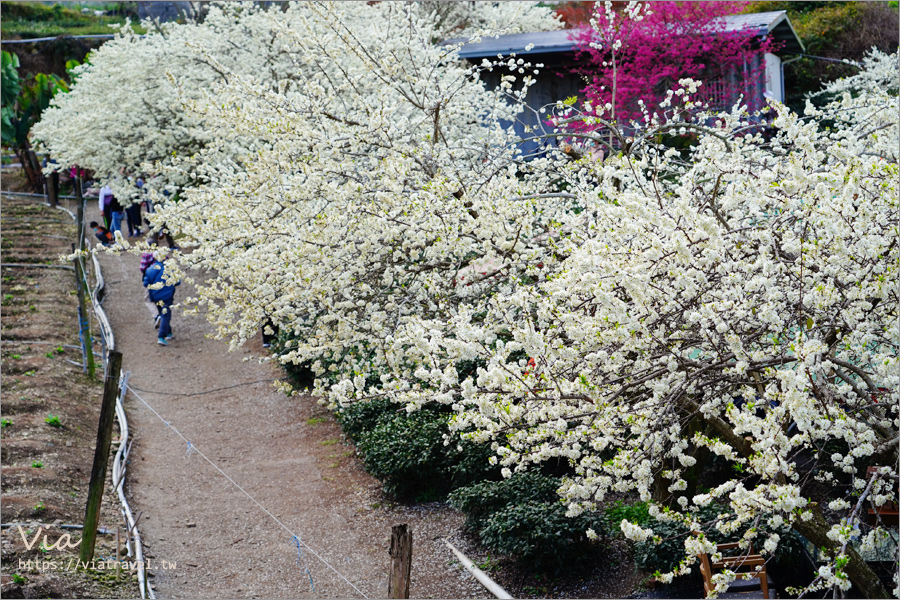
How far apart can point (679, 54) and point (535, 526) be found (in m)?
10.5

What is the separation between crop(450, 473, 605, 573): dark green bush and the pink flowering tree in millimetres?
8601

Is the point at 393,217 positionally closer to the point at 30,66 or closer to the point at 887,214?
the point at 887,214

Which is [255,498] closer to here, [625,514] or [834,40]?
[625,514]

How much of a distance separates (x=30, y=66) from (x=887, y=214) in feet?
118

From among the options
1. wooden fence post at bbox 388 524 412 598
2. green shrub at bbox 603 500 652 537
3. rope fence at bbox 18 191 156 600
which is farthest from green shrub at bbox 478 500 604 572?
rope fence at bbox 18 191 156 600

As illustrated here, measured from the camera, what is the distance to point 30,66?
33.2 metres

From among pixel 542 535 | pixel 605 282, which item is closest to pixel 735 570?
pixel 542 535

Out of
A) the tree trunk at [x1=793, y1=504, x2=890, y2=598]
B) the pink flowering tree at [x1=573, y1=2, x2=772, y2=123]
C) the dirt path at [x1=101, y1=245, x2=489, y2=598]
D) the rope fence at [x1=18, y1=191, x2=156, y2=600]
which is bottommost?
the dirt path at [x1=101, y1=245, x2=489, y2=598]

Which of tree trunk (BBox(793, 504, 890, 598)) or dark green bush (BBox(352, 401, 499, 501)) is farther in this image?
dark green bush (BBox(352, 401, 499, 501))

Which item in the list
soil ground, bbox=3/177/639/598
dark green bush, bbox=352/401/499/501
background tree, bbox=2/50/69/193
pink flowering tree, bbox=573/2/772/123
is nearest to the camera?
soil ground, bbox=3/177/639/598

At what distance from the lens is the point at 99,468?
6543 mm

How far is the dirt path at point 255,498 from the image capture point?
677 centimetres

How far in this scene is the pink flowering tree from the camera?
14.2 metres

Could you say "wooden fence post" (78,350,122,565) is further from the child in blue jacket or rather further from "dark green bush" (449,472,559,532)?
the child in blue jacket
